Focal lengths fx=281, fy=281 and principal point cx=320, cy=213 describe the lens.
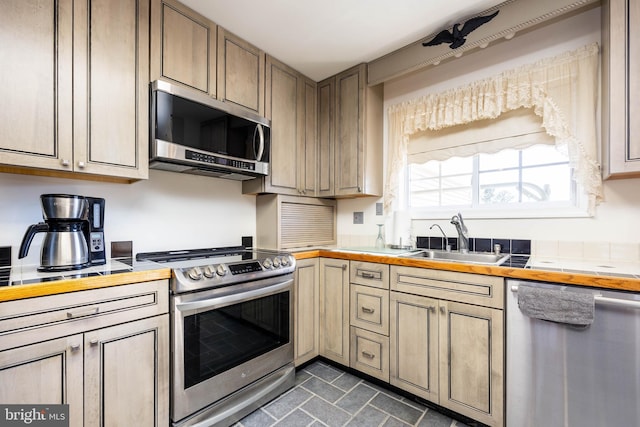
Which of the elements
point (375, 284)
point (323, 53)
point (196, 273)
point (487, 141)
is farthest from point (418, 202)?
point (196, 273)

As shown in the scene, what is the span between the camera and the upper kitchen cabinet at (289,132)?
2.27 metres

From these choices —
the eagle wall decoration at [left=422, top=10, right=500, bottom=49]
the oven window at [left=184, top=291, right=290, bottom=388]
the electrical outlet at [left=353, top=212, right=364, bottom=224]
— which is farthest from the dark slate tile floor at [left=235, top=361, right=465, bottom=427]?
the eagle wall decoration at [left=422, top=10, right=500, bottom=49]

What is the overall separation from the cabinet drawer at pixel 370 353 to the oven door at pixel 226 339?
47 cm

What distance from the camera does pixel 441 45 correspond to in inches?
78.9

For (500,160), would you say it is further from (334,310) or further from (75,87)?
(75,87)

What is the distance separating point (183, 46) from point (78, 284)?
1.46 metres

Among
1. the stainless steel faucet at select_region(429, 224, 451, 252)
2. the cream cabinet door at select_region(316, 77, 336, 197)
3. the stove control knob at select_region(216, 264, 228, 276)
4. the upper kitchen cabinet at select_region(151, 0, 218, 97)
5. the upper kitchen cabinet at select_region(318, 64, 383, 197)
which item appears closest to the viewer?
the stove control knob at select_region(216, 264, 228, 276)

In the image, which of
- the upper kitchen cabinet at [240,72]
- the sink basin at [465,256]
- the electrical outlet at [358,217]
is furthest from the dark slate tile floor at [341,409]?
the upper kitchen cabinet at [240,72]

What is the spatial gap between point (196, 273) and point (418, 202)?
187 centimetres

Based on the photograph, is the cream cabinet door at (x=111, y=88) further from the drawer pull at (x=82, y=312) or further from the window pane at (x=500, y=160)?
the window pane at (x=500, y=160)

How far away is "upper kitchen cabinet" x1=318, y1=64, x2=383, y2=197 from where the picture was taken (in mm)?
2416

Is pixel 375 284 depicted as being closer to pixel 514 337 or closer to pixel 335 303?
pixel 335 303

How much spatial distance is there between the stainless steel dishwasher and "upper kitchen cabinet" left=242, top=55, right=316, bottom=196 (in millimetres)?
1684

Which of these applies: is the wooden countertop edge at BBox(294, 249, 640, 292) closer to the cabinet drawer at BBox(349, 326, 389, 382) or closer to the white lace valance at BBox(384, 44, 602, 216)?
the cabinet drawer at BBox(349, 326, 389, 382)
